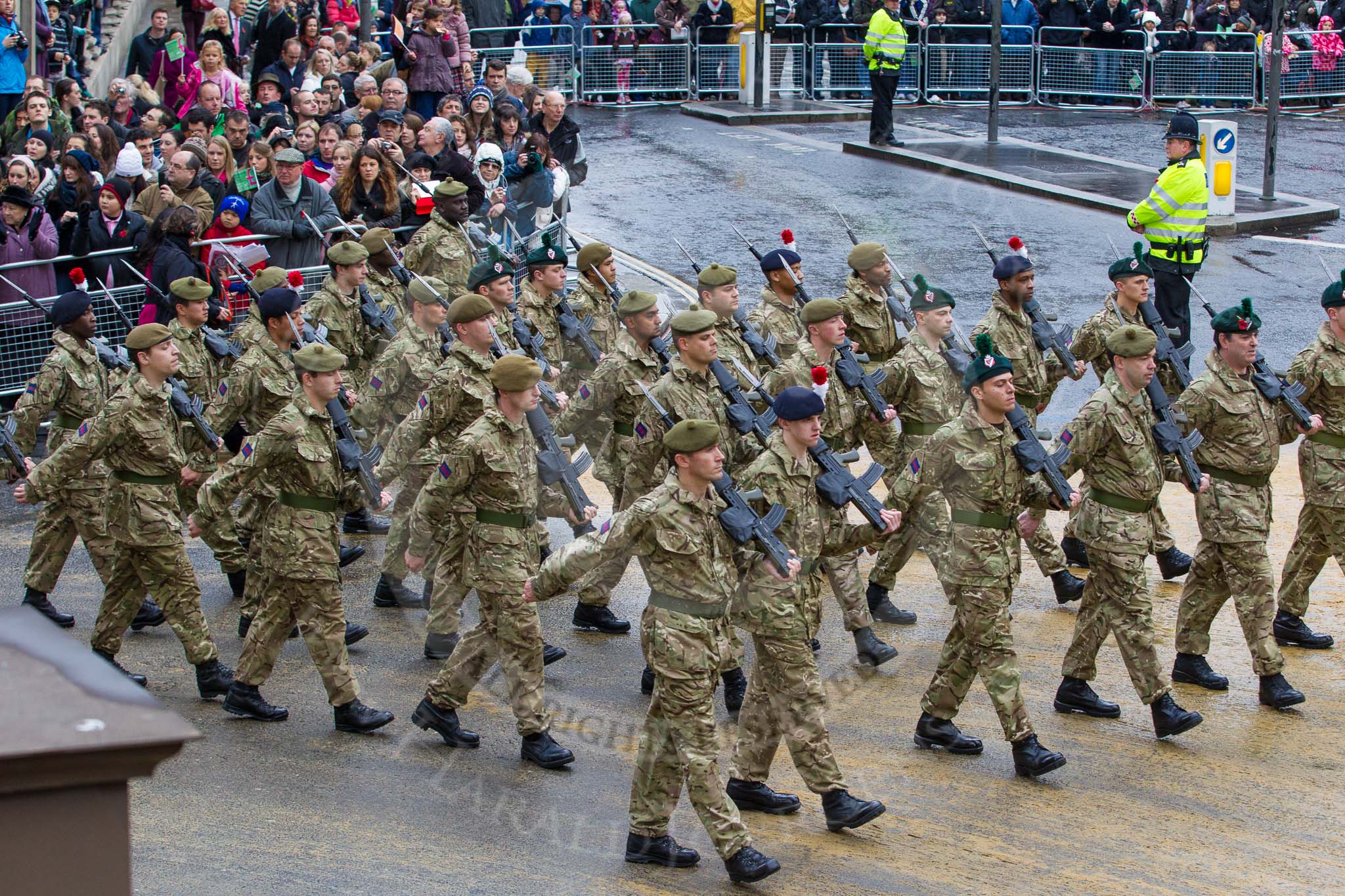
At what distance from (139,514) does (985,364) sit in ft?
15.1

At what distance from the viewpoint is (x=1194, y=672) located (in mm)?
9500

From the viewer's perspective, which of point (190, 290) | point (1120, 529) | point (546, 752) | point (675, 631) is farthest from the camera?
point (190, 290)

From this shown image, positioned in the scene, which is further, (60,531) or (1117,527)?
(60,531)

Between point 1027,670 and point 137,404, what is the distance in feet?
17.1

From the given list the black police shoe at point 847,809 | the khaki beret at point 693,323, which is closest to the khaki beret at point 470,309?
the khaki beret at point 693,323

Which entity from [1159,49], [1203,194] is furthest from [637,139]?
[1203,194]

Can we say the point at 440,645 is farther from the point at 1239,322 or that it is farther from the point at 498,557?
the point at 1239,322

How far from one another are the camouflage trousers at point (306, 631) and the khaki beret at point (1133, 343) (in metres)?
4.32

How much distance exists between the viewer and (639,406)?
412 inches

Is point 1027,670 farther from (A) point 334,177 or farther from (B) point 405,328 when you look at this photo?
(A) point 334,177

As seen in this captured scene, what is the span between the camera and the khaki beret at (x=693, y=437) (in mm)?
7285

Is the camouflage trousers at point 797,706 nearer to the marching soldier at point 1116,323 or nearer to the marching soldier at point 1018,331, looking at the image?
the marching soldier at point 1116,323

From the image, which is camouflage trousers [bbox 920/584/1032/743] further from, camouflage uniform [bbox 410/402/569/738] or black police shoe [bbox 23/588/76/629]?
black police shoe [bbox 23/588/76/629]

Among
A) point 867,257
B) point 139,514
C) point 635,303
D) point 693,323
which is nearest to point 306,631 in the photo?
point 139,514
